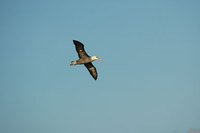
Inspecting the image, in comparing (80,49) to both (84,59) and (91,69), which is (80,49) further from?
(91,69)

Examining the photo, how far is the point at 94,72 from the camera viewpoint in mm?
51375

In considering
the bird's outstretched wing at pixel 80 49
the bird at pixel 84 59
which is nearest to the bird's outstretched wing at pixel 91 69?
the bird at pixel 84 59

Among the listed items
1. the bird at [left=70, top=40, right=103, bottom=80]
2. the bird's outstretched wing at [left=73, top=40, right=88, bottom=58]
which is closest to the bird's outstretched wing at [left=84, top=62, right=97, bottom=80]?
the bird at [left=70, top=40, right=103, bottom=80]

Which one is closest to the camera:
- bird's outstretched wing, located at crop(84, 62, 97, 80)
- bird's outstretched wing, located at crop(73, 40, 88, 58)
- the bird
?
bird's outstretched wing, located at crop(73, 40, 88, 58)

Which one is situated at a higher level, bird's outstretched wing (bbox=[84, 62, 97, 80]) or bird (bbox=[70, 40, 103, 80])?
bird (bbox=[70, 40, 103, 80])

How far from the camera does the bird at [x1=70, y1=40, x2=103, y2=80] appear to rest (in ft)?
155

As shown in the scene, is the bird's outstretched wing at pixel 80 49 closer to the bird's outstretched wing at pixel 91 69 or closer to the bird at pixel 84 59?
the bird at pixel 84 59

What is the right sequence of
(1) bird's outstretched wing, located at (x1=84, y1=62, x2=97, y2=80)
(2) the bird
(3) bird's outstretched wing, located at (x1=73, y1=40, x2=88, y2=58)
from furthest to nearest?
1. (1) bird's outstretched wing, located at (x1=84, y1=62, x2=97, y2=80)
2. (2) the bird
3. (3) bird's outstretched wing, located at (x1=73, y1=40, x2=88, y2=58)

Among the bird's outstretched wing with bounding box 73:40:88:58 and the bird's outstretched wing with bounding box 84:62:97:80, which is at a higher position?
the bird's outstretched wing with bounding box 73:40:88:58

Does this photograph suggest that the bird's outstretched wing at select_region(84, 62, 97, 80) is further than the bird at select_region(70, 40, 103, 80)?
Yes

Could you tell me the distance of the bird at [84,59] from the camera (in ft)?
155

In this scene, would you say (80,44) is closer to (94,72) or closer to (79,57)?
(79,57)

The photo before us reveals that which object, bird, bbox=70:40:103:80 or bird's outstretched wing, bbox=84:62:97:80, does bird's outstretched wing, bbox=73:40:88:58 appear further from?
bird's outstretched wing, bbox=84:62:97:80

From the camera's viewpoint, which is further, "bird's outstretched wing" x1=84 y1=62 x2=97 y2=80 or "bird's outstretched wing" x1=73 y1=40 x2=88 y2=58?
"bird's outstretched wing" x1=84 y1=62 x2=97 y2=80
